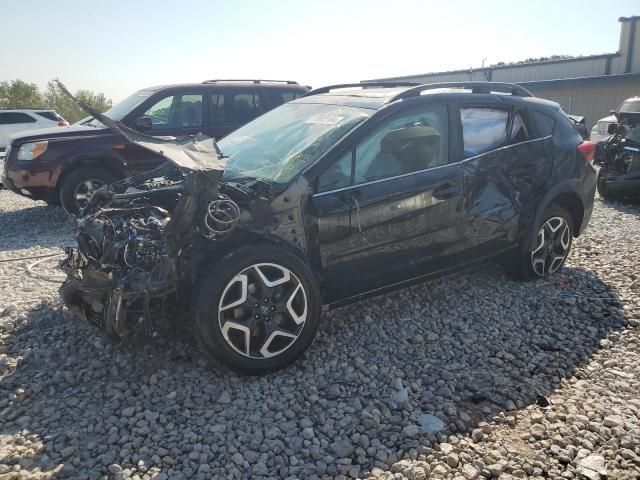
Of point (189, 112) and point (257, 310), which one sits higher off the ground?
point (189, 112)

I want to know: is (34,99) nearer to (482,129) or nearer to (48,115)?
(48,115)

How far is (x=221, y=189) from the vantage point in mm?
3469

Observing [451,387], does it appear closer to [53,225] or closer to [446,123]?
[446,123]

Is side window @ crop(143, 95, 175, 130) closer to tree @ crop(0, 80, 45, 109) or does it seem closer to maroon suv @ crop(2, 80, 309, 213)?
maroon suv @ crop(2, 80, 309, 213)

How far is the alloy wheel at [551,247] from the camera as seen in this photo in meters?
4.68

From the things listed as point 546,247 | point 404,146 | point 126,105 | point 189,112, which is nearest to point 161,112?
point 189,112

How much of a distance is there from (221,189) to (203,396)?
1338 mm

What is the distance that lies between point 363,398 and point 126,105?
6.33 m

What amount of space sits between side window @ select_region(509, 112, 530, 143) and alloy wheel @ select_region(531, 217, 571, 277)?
31.8 inches

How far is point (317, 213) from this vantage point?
3432mm

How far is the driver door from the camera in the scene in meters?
3.52

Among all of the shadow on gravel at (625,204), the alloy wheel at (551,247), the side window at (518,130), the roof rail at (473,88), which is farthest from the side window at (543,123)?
the shadow on gravel at (625,204)

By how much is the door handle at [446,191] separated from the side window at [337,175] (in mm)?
746

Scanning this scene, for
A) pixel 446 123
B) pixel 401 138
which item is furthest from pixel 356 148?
pixel 446 123
